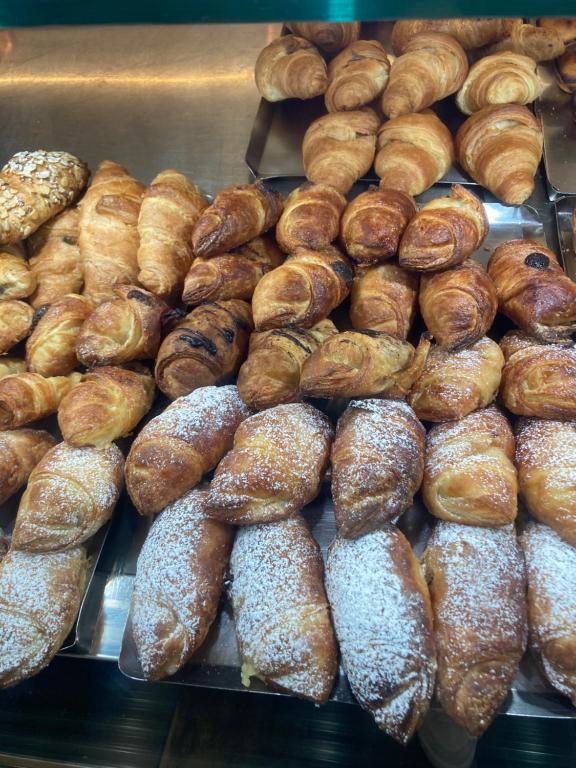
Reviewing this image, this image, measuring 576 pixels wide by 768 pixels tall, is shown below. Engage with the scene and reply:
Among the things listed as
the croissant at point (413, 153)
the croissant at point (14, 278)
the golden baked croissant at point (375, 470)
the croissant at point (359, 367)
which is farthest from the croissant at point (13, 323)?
the croissant at point (413, 153)

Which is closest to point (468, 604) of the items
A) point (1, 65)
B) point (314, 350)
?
point (314, 350)

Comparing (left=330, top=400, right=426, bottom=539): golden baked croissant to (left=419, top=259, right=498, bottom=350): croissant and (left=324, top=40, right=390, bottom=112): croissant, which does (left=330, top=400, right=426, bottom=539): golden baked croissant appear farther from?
(left=324, top=40, right=390, bottom=112): croissant

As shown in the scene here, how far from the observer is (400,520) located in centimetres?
146

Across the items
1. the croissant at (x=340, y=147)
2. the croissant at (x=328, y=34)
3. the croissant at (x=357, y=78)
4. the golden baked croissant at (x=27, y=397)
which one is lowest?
the golden baked croissant at (x=27, y=397)

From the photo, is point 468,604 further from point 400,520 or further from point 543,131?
point 543,131

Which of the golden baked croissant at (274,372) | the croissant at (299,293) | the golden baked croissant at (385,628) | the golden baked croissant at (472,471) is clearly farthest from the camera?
the croissant at (299,293)

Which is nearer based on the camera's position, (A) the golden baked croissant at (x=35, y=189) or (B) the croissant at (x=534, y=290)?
(B) the croissant at (x=534, y=290)

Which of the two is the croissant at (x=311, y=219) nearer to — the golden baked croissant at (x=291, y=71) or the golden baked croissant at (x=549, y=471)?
the golden baked croissant at (x=291, y=71)

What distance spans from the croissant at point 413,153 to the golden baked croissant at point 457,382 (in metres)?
0.66

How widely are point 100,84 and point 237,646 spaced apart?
8.41 ft

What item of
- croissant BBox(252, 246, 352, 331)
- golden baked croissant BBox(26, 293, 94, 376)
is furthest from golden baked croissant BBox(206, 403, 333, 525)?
golden baked croissant BBox(26, 293, 94, 376)

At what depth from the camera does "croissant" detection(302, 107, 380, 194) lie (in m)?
2.03

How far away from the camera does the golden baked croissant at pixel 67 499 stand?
1456 mm

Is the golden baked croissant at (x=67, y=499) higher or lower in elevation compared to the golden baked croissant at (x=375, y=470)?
lower
